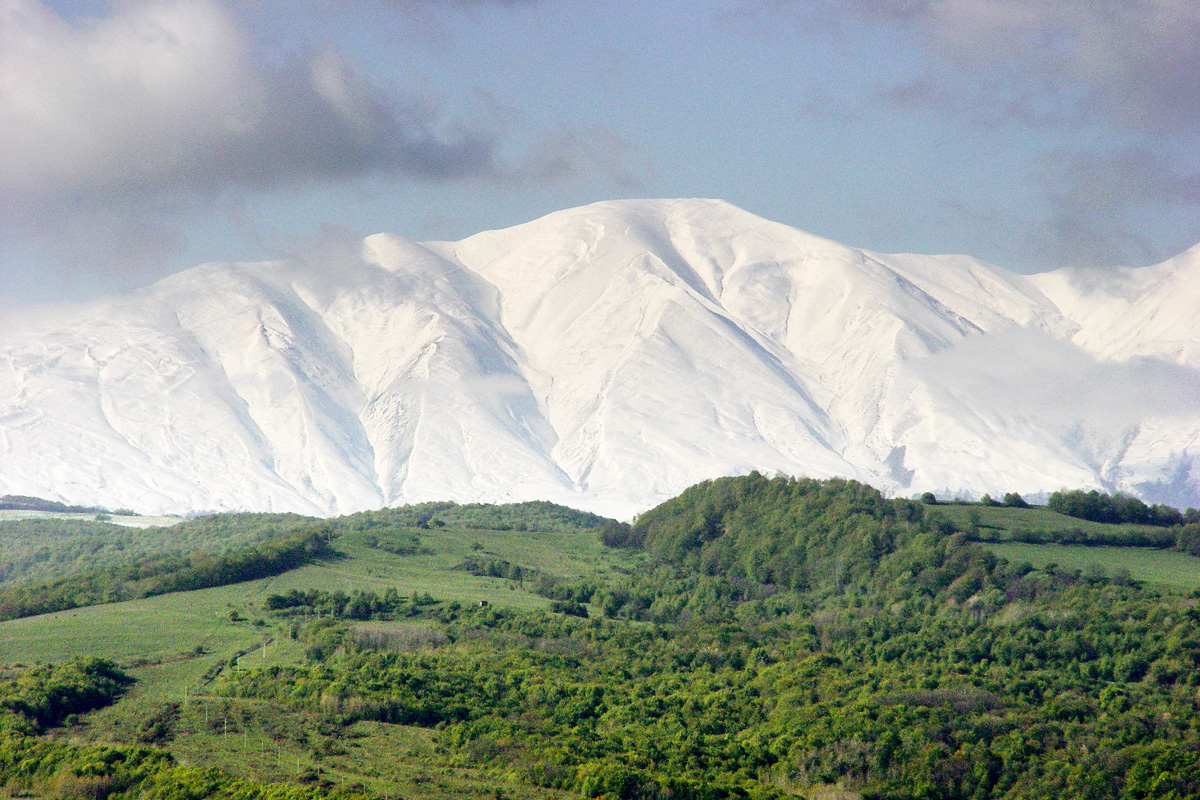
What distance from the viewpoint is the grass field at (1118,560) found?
10812 cm

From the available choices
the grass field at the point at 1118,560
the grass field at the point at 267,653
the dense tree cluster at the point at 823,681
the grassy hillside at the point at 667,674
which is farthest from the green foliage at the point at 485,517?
the grass field at the point at 1118,560

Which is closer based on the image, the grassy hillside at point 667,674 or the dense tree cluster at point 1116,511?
the grassy hillside at point 667,674

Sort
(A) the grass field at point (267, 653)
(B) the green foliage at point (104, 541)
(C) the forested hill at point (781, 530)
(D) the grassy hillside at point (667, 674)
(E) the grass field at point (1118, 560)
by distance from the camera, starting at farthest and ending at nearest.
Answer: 1. (B) the green foliage at point (104, 541)
2. (C) the forested hill at point (781, 530)
3. (E) the grass field at point (1118, 560)
4. (D) the grassy hillside at point (667, 674)
5. (A) the grass field at point (267, 653)

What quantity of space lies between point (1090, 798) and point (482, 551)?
81883mm

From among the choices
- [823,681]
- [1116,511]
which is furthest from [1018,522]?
[823,681]

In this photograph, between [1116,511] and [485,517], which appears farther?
[485,517]

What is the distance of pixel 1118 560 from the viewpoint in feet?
382

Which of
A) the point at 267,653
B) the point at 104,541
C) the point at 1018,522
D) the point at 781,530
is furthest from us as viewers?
the point at 104,541

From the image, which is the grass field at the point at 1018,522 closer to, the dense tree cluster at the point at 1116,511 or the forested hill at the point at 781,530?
the dense tree cluster at the point at 1116,511

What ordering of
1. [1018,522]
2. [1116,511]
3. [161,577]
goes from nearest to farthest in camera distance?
[161,577] < [1018,522] < [1116,511]

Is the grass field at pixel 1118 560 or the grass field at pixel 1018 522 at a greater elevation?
the grass field at pixel 1018 522

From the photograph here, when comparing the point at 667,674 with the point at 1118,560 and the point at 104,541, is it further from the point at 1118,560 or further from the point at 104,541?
the point at 104,541

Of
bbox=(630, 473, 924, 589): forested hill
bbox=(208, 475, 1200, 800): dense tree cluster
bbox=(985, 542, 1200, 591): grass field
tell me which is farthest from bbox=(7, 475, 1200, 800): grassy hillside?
bbox=(985, 542, 1200, 591): grass field

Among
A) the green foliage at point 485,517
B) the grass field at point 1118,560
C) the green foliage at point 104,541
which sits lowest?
the grass field at point 1118,560
